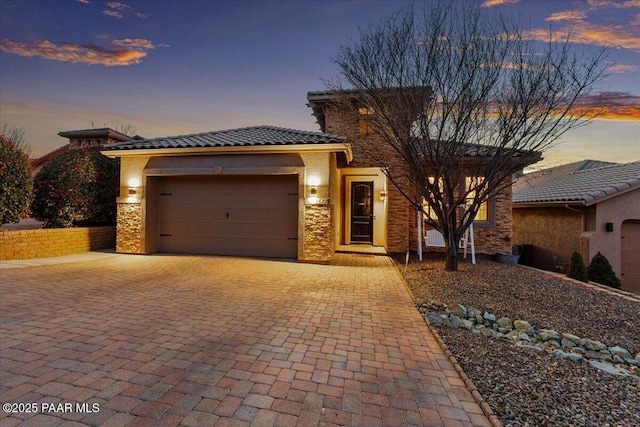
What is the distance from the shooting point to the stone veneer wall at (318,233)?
7.83m

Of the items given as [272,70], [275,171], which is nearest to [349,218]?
[275,171]

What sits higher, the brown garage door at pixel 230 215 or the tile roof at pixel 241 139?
the tile roof at pixel 241 139

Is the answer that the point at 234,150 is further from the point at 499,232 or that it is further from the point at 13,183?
the point at 499,232

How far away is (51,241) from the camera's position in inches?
319

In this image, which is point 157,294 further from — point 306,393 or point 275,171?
point 275,171

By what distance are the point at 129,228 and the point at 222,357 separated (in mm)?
7864

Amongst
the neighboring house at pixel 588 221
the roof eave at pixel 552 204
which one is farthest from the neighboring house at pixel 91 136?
the roof eave at pixel 552 204

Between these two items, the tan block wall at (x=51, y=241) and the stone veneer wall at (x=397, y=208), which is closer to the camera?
the tan block wall at (x=51, y=241)

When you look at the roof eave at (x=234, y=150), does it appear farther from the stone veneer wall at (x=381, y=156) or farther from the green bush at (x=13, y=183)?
the green bush at (x=13, y=183)

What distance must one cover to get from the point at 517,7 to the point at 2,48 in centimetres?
1465

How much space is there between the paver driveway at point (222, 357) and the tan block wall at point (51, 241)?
2839 millimetres

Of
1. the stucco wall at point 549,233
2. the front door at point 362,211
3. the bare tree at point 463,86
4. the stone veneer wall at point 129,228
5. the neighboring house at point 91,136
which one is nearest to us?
the bare tree at point 463,86

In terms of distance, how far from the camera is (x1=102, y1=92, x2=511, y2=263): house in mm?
7879

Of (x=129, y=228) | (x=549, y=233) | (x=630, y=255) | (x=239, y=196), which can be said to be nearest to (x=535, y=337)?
(x=239, y=196)
